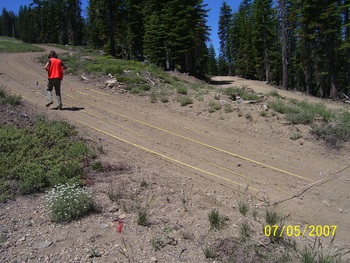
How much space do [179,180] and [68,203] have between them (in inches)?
89.9

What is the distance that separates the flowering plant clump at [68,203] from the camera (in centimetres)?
457

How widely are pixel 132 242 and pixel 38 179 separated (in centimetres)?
240

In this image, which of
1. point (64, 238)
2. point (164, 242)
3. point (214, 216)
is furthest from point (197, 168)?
point (64, 238)

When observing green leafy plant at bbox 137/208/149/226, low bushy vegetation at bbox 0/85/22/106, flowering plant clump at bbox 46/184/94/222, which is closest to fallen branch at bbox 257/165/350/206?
green leafy plant at bbox 137/208/149/226

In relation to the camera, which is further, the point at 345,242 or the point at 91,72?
the point at 91,72

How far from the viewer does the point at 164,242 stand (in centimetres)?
416

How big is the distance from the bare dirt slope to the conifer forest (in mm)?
17601

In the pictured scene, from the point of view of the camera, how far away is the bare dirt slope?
412cm

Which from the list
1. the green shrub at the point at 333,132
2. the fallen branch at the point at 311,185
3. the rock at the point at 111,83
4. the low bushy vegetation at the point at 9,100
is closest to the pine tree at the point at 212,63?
the rock at the point at 111,83

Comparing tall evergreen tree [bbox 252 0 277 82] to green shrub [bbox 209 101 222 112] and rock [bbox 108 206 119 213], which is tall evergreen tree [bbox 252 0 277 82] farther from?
rock [bbox 108 206 119 213]

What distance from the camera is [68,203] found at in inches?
184

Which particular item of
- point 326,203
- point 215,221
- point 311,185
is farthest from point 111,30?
point 215,221

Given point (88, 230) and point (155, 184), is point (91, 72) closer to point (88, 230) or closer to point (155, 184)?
point (155, 184)

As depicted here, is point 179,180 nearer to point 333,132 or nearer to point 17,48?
point 333,132
